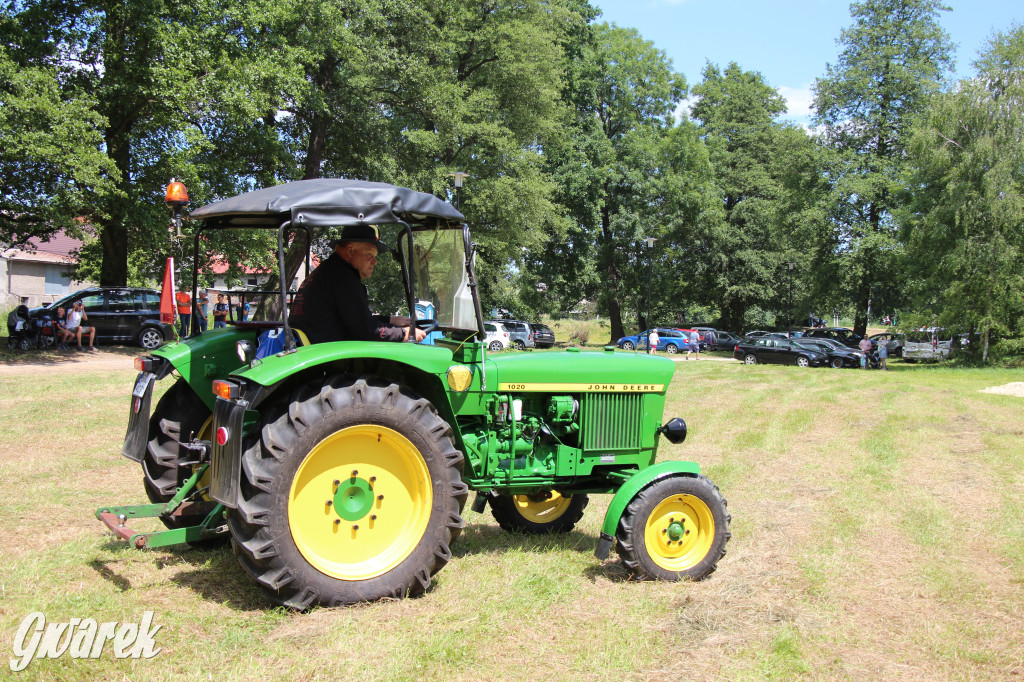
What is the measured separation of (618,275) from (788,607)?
4143cm

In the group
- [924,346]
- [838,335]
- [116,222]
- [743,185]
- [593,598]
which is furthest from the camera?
[743,185]

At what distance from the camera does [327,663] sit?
3469 mm

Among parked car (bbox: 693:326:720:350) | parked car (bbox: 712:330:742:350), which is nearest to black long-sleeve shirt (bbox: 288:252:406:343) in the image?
parked car (bbox: 693:326:720:350)

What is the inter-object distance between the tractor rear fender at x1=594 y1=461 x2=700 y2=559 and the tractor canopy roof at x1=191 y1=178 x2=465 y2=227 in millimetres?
2083

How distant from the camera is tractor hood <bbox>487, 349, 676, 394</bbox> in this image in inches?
196

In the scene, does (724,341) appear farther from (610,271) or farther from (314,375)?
(314,375)

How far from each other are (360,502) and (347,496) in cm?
8

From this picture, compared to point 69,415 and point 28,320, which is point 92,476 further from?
point 28,320

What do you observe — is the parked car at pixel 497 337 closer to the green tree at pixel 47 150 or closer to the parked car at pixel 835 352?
the parked car at pixel 835 352

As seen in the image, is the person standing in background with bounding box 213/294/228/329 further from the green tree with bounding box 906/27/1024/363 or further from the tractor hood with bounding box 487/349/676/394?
the green tree with bounding box 906/27/1024/363

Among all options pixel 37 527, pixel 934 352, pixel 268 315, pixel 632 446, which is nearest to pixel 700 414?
pixel 632 446

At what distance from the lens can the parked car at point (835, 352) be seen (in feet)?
106

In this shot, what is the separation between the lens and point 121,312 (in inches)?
897

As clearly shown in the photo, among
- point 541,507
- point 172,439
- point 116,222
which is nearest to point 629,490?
point 541,507
